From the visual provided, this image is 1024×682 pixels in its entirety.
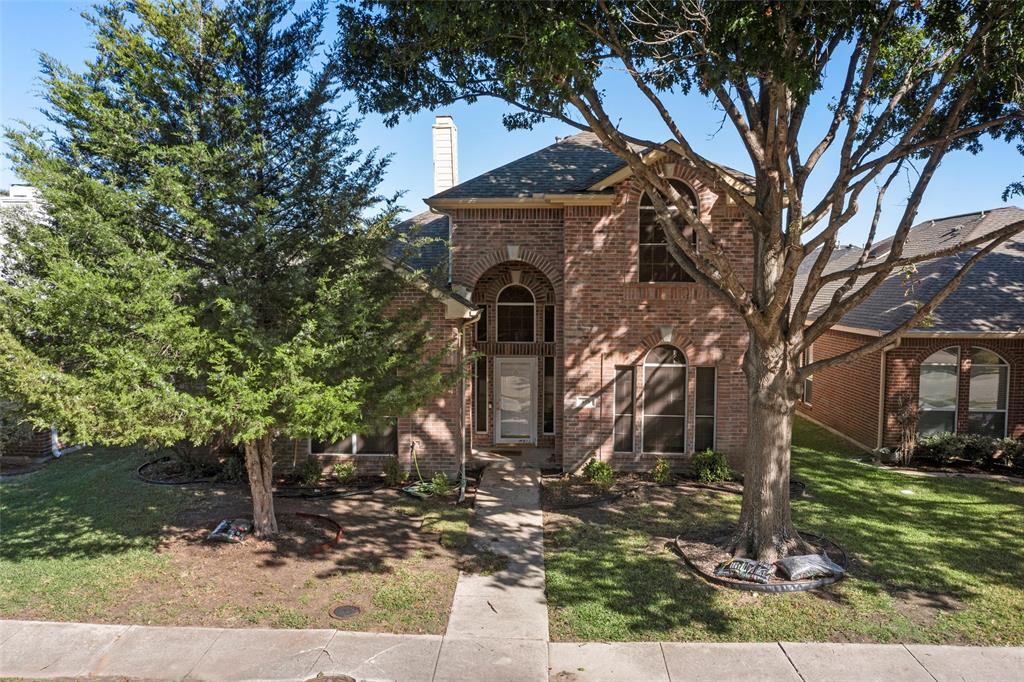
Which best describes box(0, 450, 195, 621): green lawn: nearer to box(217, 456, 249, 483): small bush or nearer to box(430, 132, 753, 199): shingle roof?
box(217, 456, 249, 483): small bush

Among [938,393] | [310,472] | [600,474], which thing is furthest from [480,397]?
[938,393]

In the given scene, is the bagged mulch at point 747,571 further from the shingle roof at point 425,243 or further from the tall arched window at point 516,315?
the tall arched window at point 516,315

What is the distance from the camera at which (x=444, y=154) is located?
16953mm

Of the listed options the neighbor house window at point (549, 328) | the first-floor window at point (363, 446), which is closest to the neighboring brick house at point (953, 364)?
the neighbor house window at point (549, 328)

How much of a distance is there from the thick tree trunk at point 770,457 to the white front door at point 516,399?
280 inches

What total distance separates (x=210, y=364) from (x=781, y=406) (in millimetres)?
7514

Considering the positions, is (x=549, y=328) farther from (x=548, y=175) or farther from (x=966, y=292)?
(x=966, y=292)

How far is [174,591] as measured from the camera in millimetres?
7926

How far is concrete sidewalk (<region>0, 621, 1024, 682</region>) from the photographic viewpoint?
6176 mm

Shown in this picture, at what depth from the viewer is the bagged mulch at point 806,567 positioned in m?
8.16

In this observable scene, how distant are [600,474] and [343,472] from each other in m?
5.26

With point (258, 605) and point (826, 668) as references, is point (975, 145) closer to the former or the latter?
point (826, 668)

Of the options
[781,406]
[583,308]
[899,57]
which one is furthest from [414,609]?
[899,57]

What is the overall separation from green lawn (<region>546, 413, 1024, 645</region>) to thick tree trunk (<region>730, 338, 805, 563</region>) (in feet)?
3.06
